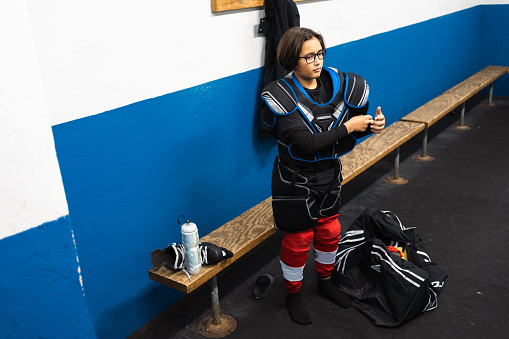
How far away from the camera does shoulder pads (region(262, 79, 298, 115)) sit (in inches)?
105

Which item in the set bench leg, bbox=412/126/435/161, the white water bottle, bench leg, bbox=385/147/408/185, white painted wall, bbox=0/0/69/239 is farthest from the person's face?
bench leg, bbox=412/126/435/161

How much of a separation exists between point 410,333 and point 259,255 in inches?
49.7

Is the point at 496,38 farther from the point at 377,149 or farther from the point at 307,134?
the point at 307,134

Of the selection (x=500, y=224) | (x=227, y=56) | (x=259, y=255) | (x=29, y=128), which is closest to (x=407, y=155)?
(x=500, y=224)

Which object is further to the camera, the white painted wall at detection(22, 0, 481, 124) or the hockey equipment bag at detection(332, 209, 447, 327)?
the hockey equipment bag at detection(332, 209, 447, 327)

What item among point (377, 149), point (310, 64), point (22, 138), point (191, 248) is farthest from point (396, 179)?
point (22, 138)

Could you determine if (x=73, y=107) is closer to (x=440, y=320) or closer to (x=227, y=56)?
(x=227, y=56)

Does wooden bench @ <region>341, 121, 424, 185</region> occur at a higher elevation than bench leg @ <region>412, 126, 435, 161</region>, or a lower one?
higher

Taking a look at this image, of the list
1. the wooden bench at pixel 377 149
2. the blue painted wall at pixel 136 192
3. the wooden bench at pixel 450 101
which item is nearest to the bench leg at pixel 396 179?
the wooden bench at pixel 377 149

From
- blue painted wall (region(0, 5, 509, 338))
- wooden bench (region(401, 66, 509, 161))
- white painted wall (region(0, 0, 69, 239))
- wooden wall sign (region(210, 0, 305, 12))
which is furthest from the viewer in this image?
wooden bench (region(401, 66, 509, 161))

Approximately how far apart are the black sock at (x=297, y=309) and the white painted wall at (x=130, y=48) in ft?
4.68

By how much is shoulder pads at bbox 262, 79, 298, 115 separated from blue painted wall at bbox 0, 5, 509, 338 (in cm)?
60

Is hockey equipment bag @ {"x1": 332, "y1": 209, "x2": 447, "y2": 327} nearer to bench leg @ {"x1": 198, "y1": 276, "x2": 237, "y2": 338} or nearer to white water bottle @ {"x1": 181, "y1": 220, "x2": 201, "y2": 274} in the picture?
bench leg @ {"x1": 198, "y1": 276, "x2": 237, "y2": 338}

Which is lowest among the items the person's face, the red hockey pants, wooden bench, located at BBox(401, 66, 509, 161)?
the red hockey pants
